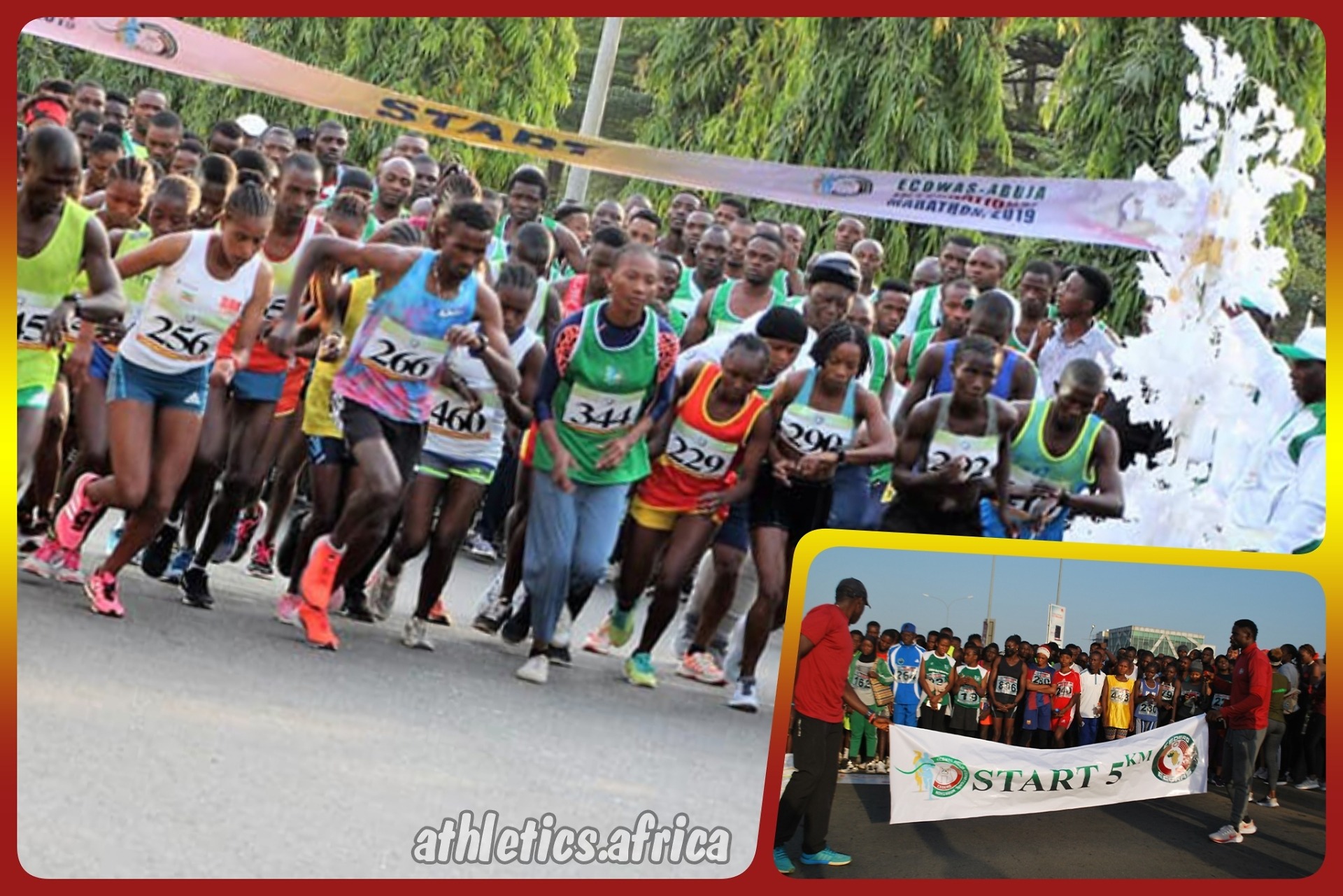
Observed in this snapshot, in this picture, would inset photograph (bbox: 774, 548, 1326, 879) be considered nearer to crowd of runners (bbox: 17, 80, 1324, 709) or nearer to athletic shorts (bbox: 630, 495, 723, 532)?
crowd of runners (bbox: 17, 80, 1324, 709)

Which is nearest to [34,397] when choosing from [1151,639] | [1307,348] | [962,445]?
[962,445]

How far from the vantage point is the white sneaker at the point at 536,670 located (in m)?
4.68

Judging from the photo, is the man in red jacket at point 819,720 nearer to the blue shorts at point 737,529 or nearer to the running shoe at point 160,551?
the blue shorts at point 737,529

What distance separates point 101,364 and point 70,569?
515mm

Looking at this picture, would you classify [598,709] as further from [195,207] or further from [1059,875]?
[195,207]

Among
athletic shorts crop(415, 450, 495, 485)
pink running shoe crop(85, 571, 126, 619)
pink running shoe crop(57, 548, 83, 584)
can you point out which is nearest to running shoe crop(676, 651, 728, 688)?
athletic shorts crop(415, 450, 495, 485)

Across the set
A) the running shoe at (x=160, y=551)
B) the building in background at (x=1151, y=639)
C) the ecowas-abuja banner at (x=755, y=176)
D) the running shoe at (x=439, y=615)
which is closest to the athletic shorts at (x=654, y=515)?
the running shoe at (x=439, y=615)

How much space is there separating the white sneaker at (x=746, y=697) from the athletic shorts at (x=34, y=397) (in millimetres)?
1956

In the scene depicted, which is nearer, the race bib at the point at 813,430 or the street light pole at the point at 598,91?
the street light pole at the point at 598,91

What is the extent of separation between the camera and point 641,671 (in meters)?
4.87

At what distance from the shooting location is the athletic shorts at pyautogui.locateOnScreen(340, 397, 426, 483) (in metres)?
4.73

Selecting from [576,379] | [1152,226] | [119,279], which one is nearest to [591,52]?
[576,379]

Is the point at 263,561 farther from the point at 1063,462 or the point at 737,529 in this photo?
the point at 1063,462

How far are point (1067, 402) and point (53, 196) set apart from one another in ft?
9.02
